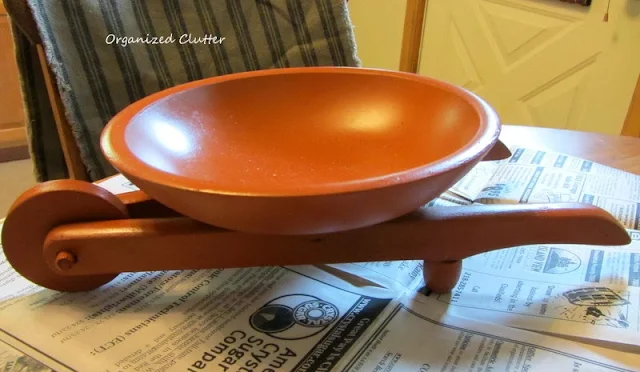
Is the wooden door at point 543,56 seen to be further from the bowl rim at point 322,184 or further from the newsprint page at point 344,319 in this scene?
the bowl rim at point 322,184

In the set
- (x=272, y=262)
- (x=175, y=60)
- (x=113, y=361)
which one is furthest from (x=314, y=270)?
(x=175, y=60)

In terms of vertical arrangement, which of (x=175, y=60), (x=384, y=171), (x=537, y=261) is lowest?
(x=537, y=261)

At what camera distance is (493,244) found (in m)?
Result: 0.51

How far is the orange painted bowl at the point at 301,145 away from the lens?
0.38m

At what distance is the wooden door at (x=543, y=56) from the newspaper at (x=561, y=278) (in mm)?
926

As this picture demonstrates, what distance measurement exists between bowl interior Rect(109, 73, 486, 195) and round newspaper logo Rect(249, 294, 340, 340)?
11 cm

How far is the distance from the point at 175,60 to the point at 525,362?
61 cm

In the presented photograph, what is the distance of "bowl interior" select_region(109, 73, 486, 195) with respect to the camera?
20.8 inches

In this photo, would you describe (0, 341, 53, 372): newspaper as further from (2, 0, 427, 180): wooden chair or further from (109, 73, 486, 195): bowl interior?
(2, 0, 427, 180): wooden chair

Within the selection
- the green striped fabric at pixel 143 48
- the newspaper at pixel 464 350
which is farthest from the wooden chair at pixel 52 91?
the newspaper at pixel 464 350

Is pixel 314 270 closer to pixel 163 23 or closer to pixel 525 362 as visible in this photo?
pixel 525 362

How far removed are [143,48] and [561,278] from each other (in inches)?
23.5

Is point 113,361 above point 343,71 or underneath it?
underneath

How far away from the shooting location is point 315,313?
1.67 feet
